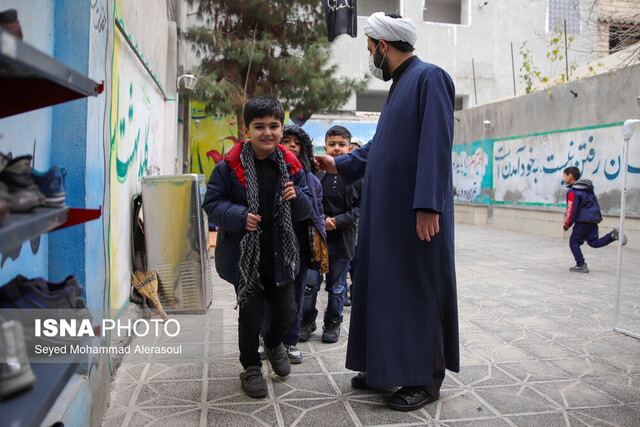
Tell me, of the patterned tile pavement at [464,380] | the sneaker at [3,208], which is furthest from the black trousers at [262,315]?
the sneaker at [3,208]

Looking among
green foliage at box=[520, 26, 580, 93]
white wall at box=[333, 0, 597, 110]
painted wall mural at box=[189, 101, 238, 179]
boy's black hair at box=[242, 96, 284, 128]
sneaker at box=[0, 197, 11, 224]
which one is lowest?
sneaker at box=[0, 197, 11, 224]

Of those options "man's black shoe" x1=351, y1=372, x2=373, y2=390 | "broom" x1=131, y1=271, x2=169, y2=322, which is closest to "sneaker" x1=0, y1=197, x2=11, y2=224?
"man's black shoe" x1=351, y1=372, x2=373, y2=390

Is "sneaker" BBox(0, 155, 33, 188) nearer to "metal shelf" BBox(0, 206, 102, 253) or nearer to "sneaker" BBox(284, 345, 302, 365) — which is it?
"metal shelf" BBox(0, 206, 102, 253)

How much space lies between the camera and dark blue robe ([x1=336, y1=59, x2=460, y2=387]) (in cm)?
258

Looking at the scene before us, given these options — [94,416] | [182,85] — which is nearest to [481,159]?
[182,85]

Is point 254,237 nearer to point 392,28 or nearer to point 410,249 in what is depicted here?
point 410,249

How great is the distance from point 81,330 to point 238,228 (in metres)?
1.42

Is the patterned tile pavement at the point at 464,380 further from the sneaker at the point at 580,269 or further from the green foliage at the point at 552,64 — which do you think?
the green foliage at the point at 552,64

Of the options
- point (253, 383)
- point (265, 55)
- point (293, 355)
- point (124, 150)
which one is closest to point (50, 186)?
point (253, 383)

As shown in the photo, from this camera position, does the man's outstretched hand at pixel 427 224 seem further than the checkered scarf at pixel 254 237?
No

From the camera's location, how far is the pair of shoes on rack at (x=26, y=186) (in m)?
1.00

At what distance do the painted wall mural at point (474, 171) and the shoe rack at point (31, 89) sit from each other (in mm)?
14816

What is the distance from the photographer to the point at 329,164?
123 inches

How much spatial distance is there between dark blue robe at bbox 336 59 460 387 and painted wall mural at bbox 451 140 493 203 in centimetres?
1303
